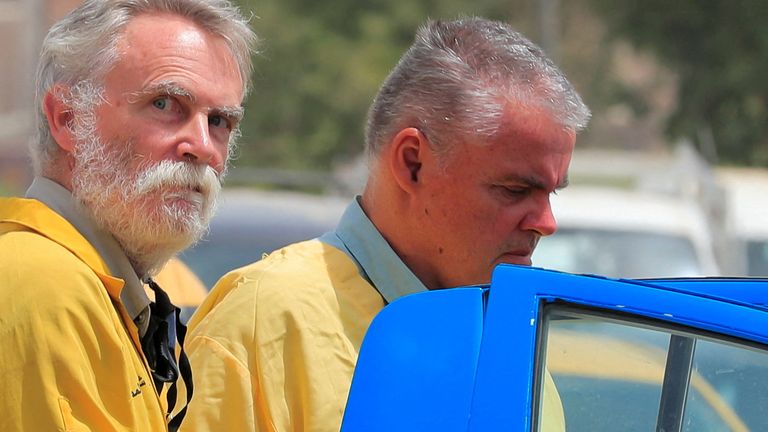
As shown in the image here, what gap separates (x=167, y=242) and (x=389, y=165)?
1.42ft

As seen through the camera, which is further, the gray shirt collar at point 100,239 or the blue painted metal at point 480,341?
the gray shirt collar at point 100,239

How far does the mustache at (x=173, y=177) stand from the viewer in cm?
223

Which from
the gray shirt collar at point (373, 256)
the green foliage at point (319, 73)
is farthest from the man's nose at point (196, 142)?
the green foliage at point (319, 73)

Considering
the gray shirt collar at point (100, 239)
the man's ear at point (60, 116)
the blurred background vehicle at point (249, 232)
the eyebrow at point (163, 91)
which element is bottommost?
the gray shirt collar at point (100, 239)

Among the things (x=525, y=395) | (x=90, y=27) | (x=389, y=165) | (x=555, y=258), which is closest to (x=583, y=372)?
(x=525, y=395)

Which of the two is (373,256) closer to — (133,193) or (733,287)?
(133,193)

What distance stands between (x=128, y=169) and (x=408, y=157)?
0.51m

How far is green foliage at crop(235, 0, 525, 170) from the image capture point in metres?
24.5

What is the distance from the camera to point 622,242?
7371 mm

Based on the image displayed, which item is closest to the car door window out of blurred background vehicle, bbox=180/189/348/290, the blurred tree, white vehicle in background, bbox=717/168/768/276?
blurred background vehicle, bbox=180/189/348/290

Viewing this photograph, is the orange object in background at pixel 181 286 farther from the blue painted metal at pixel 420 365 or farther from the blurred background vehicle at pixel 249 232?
the blurred background vehicle at pixel 249 232

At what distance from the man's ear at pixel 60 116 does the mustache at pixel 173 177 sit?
0.15 metres

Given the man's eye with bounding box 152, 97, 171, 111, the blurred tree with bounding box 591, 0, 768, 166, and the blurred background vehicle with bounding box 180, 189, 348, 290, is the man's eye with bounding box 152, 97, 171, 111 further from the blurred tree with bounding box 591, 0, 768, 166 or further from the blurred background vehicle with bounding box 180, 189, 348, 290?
the blurred tree with bounding box 591, 0, 768, 166

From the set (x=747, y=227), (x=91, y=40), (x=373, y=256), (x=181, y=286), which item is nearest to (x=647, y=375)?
(x=373, y=256)
